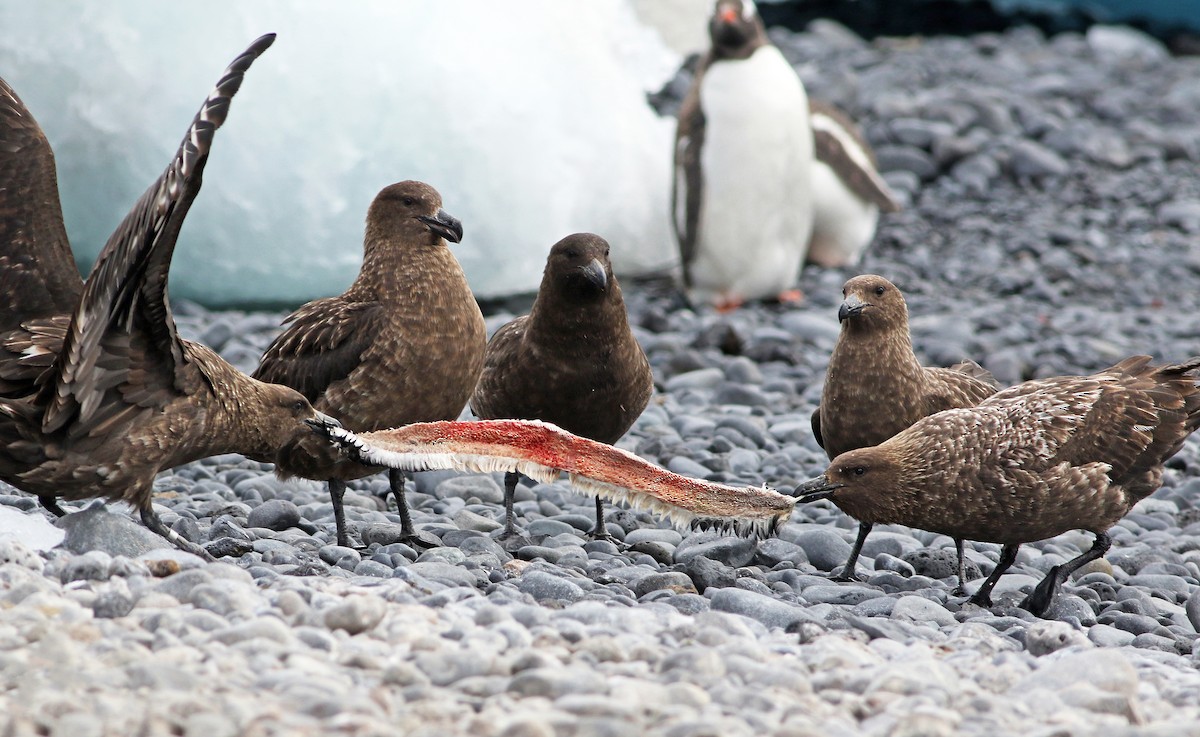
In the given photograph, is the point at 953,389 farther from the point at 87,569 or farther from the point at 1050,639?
the point at 87,569

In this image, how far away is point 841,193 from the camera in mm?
11781

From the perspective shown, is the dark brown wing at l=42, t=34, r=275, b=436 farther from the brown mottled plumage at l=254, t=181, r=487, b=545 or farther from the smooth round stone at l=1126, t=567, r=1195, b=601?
the smooth round stone at l=1126, t=567, r=1195, b=601

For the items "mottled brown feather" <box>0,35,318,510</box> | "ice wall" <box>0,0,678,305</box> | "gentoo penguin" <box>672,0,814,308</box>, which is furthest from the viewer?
"gentoo penguin" <box>672,0,814,308</box>

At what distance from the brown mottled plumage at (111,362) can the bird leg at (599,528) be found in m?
1.27

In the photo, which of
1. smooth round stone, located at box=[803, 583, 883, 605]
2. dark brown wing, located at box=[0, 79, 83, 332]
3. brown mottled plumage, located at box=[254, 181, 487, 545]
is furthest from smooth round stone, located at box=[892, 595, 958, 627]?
dark brown wing, located at box=[0, 79, 83, 332]

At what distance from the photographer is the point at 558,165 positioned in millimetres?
10586

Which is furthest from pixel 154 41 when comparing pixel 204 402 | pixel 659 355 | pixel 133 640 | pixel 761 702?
pixel 761 702

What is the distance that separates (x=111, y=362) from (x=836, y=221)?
27.7ft

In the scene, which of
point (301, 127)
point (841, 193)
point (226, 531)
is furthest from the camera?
point (841, 193)

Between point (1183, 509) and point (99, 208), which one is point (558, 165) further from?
point (1183, 509)

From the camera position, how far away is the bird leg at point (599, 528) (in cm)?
557

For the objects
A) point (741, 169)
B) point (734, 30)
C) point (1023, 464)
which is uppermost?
point (734, 30)

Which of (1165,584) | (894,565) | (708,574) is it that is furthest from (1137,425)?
(708,574)

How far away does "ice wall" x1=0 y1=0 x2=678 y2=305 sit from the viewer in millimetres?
9578
